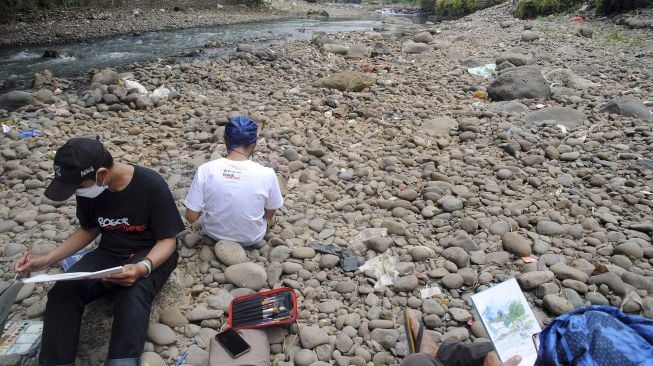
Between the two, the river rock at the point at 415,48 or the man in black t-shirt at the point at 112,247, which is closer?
the man in black t-shirt at the point at 112,247

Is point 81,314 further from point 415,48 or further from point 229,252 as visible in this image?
point 415,48

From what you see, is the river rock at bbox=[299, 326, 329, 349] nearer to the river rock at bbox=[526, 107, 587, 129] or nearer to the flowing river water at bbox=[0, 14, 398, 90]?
the river rock at bbox=[526, 107, 587, 129]

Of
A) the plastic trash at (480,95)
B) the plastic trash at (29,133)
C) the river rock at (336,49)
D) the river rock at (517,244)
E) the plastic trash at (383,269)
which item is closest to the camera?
the plastic trash at (383,269)

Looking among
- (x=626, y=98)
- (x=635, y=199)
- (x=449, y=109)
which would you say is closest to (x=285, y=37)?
(x=449, y=109)

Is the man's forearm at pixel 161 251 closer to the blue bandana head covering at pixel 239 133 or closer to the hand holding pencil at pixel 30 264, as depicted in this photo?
the hand holding pencil at pixel 30 264

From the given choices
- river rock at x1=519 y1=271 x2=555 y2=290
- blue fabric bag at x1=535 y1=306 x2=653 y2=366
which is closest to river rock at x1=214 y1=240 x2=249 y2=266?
river rock at x1=519 y1=271 x2=555 y2=290

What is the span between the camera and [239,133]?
3357 millimetres

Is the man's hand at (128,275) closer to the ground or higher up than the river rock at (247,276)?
higher up

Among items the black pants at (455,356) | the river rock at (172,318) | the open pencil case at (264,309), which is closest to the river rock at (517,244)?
the black pants at (455,356)

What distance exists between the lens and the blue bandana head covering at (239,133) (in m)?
3.36

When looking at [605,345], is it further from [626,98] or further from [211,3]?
[211,3]

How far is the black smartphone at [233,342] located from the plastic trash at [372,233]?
165 cm

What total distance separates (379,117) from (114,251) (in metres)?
5.02

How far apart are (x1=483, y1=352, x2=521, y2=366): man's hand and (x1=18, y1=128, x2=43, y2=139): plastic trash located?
21.9 feet
